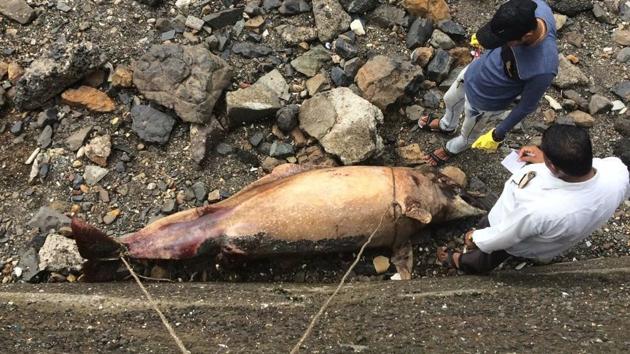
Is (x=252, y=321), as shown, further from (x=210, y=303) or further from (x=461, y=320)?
(x=461, y=320)

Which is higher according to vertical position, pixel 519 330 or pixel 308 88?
pixel 308 88

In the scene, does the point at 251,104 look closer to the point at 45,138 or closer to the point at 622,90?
the point at 45,138

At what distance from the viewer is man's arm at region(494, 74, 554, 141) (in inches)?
138

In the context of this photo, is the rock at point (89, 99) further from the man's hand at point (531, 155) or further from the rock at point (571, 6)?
the rock at point (571, 6)

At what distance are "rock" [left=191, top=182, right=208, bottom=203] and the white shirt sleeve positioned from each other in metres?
→ 2.14

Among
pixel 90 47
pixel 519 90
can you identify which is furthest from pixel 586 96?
pixel 90 47

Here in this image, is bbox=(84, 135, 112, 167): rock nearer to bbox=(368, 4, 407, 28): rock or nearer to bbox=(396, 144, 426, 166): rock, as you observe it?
bbox=(396, 144, 426, 166): rock

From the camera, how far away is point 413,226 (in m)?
4.28

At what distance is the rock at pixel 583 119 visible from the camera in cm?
502

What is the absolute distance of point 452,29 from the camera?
536cm

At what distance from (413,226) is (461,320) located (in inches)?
39.2

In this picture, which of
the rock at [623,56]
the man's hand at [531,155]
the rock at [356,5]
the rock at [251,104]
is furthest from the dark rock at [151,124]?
the rock at [623,56]

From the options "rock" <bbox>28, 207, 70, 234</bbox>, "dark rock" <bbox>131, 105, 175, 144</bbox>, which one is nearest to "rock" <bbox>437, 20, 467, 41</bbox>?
"dark rock" <bbox>131, 105, 175, 144</bbox>

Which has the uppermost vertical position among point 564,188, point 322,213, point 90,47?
point 90,47
